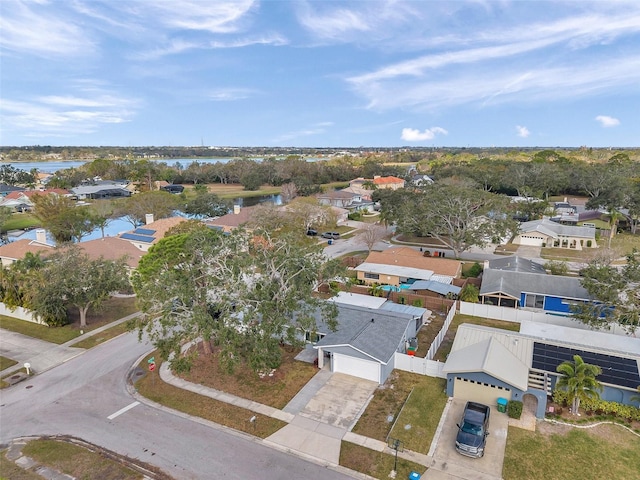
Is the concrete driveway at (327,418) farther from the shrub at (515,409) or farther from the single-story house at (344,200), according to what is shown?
the single-story house at (344,200)

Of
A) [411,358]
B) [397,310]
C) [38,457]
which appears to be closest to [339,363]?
[411,358]

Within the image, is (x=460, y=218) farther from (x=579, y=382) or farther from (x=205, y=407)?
(x=205, y=407)

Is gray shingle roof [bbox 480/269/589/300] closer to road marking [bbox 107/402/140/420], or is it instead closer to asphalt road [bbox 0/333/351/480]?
asphalt road [bbox 0/333/351/480]

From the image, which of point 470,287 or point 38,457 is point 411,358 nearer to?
point 470,287

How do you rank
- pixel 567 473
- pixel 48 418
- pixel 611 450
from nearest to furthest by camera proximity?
1. pixel 567 473
2. pixel 611 450
3. pixel 48 418

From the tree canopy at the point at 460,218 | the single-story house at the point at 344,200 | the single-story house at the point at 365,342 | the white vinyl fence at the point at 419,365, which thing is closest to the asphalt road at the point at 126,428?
the single-story house at the point at 365,342

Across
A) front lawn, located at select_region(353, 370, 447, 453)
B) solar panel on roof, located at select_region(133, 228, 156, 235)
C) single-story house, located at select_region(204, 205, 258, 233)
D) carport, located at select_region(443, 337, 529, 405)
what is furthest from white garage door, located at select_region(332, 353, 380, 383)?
single-story house, located at select_region(204, 205, 258, 233)
